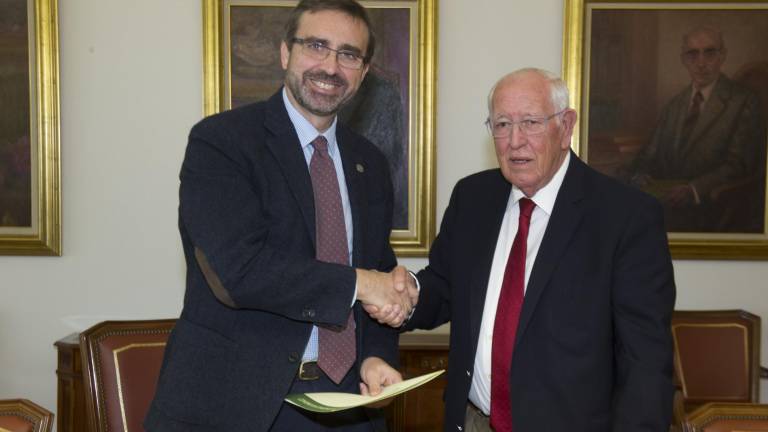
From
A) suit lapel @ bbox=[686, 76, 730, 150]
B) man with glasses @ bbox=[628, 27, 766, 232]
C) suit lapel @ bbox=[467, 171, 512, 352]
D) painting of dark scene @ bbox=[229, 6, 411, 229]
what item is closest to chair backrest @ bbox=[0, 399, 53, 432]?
suit lapel @ bbox=[467, 171, 512, 352]

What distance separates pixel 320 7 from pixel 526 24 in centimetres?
237

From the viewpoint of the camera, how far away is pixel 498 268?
2.65m

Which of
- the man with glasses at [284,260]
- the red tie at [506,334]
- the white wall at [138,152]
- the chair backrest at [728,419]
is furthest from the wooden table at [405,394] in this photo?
the chair backrest at [728,419]

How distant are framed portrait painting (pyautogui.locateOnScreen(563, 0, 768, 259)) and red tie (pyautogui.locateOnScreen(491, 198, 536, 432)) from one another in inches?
91.0

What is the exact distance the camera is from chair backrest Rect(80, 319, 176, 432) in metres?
3.12

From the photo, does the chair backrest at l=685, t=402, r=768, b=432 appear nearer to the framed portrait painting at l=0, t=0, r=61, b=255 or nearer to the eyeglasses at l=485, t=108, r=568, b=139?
the eyeglasses at l=485, t=108, r=568, b=139

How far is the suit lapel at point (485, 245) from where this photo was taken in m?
2.61

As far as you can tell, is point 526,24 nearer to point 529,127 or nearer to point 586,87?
point 586,87

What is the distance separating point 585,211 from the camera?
2.52m

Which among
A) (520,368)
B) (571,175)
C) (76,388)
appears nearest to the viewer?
(520,368)

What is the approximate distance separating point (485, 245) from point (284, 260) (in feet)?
2.36

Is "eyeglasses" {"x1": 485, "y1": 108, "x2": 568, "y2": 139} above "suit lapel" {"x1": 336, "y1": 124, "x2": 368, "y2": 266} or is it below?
above

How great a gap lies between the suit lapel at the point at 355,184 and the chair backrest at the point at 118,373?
121 cm

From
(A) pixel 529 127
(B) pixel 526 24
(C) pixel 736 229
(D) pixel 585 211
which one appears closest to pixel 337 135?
(A) pixel 529 127
